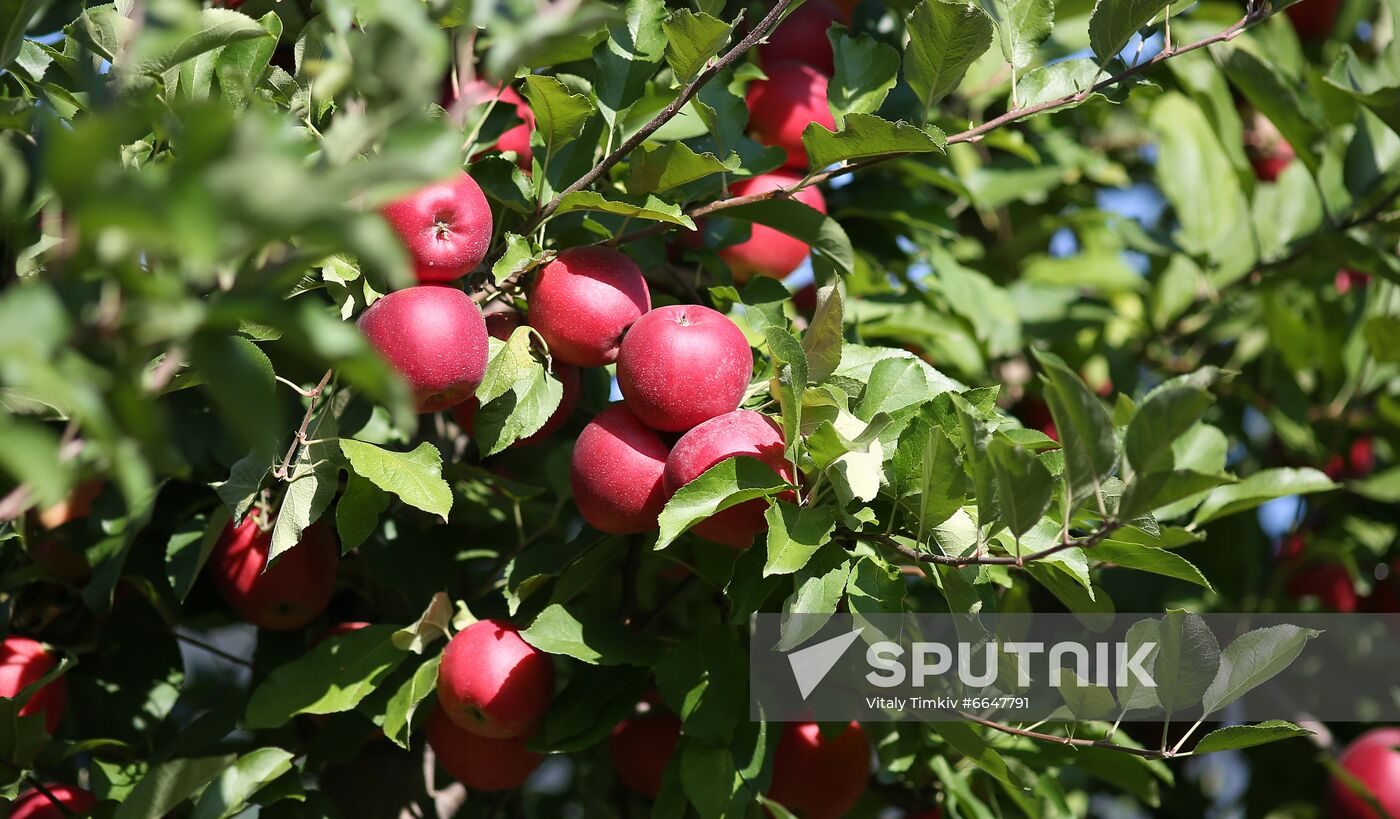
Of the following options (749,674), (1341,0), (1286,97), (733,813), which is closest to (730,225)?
(749,674)

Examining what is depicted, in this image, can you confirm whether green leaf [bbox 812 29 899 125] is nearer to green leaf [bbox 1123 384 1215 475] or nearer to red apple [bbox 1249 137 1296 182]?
green leaf [bbox 1123 384 1215 475]

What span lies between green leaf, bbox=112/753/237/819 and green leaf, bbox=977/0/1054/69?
38.6 inches

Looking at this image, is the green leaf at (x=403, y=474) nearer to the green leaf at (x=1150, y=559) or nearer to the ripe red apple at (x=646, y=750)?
the ripe red apple at (x=646, y=750)

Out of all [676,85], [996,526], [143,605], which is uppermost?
[676,85]

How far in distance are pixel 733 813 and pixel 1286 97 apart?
1.15 meters

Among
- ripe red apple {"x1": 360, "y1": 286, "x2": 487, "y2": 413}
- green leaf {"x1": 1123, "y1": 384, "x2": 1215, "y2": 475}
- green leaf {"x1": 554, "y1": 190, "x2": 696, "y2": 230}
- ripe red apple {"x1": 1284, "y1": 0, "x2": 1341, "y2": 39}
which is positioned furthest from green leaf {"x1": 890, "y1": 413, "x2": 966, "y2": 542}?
ripe red apple {"x1": 1284, "y1": 0, "x2": 1341, "y2": 39}

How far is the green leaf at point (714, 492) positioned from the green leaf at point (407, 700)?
34cm

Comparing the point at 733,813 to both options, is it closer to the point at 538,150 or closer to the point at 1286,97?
the point at 538,150

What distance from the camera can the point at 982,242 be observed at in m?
2.11

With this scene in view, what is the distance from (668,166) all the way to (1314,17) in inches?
74.2

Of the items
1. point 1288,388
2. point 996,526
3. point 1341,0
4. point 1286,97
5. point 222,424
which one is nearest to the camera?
point 996,526

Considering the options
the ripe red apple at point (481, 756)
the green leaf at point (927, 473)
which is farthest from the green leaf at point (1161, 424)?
the ripe red apple at point (481, 756)

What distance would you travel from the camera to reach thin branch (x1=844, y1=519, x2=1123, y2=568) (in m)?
0.85

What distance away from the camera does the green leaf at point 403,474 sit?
3.20 feet
